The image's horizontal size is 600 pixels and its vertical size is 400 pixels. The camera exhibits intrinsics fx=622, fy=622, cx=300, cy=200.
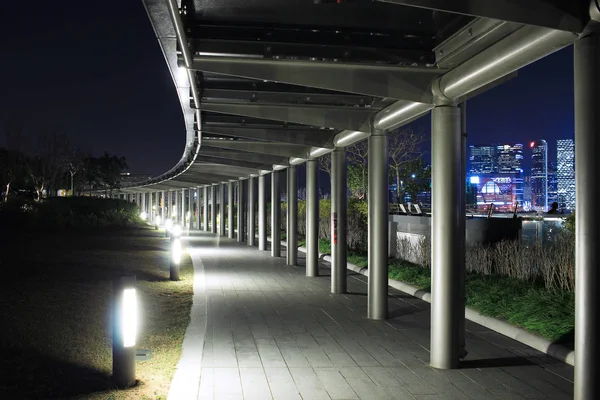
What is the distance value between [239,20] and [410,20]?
1.81 metres

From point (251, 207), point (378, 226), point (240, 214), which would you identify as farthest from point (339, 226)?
point (240, 214)

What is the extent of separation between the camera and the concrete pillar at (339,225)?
12656 millimetres

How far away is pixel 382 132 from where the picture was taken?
32.2 ft

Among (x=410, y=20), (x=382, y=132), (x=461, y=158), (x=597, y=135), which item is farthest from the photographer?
(x=382, y=132)

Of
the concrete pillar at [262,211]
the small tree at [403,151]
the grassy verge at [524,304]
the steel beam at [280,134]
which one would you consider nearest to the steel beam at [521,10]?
the grassy verge at [524,304]

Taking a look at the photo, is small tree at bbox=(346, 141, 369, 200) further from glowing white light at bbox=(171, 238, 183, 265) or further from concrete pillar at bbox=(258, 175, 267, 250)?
glowing white light at bbox=(171, 238, 183, 265)

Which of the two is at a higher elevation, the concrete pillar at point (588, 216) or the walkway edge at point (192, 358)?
the concrete pillar at point (588, 216)

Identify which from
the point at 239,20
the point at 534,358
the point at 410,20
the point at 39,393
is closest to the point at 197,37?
the point at 239,20

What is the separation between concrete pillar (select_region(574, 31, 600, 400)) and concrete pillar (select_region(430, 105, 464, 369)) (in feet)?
7.71

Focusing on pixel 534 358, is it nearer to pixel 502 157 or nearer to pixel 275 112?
pixel 275 112

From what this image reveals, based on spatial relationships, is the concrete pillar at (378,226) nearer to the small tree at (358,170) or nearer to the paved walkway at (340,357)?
the paved walkway at (340,357)

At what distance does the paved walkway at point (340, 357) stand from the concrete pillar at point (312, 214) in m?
3.56

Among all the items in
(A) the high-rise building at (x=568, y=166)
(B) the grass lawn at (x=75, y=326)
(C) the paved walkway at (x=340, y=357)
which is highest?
(A) the high-rise building at (x=568, y=166)

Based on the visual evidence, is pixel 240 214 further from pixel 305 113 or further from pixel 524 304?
pixel 524 304
